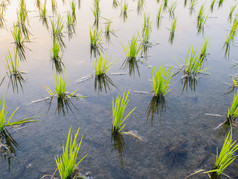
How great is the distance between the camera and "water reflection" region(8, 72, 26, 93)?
7.45ft

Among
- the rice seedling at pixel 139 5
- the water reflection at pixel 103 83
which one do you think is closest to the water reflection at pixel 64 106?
the water reflection at pixel 103 83

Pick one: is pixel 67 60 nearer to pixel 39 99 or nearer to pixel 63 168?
pixel 39 99

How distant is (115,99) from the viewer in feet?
7.15

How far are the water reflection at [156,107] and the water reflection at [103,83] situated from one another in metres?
0.52

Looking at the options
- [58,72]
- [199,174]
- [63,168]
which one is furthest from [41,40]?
[199,174]

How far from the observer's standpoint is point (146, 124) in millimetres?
1857

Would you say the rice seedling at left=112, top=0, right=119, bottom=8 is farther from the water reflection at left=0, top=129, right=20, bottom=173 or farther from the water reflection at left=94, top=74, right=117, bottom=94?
the water reflection at left=0, top=129, right=20, bottom=173

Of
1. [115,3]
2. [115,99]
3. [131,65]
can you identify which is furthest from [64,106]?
[115,3]

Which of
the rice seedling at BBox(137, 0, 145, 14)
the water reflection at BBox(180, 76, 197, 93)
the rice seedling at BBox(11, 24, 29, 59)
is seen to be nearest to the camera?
the water reflection at BBox(180, 76, 197, 93)

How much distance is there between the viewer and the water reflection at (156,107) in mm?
1989

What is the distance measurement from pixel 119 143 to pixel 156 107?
63 centimetres

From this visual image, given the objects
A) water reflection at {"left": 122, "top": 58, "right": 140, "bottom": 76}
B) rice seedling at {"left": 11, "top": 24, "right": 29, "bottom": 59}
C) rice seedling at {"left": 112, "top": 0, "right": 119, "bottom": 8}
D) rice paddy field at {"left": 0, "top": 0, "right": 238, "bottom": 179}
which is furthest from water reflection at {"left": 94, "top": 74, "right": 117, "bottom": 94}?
rice seedling at {"left": 112, "top": 0, "right": 119, "bottom": 8}

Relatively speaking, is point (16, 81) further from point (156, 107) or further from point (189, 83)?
point (189, 83)

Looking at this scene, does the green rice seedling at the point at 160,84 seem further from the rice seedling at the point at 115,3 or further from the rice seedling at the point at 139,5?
the rice seedling at the point at 115,3
